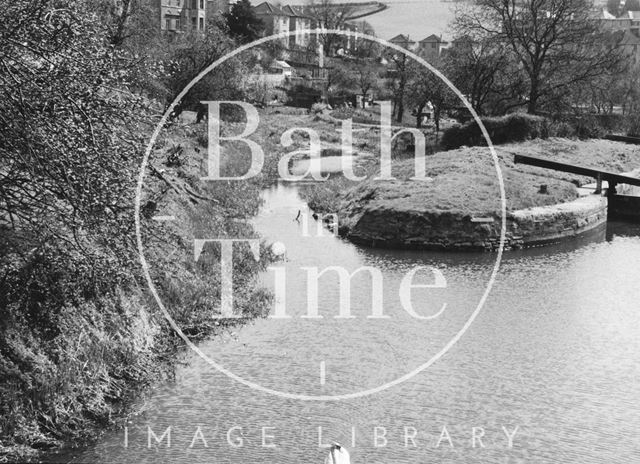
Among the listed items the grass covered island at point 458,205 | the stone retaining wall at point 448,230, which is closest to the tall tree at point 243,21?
the grass covered island at point 458,205

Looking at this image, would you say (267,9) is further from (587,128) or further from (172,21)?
(587,128)

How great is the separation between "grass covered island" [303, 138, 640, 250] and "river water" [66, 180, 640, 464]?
442cm

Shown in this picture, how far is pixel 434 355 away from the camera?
18.4 metres

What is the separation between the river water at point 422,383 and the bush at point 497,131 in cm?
2564

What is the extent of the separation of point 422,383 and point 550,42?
4722 centimetres

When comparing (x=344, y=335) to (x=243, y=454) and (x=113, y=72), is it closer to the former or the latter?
(x=243, y=454)

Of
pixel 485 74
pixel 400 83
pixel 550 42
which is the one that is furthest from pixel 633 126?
pixel 400 83

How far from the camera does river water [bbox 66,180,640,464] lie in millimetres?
14094

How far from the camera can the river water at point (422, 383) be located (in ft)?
46.2

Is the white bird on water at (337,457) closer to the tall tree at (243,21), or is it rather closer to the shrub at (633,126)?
the shrub at (633,126)

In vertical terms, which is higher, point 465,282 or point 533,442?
point 465,282

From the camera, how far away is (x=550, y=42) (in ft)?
196

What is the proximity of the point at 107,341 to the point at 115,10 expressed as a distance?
1213 inches

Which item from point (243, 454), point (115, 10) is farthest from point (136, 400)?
point (115, 10)
